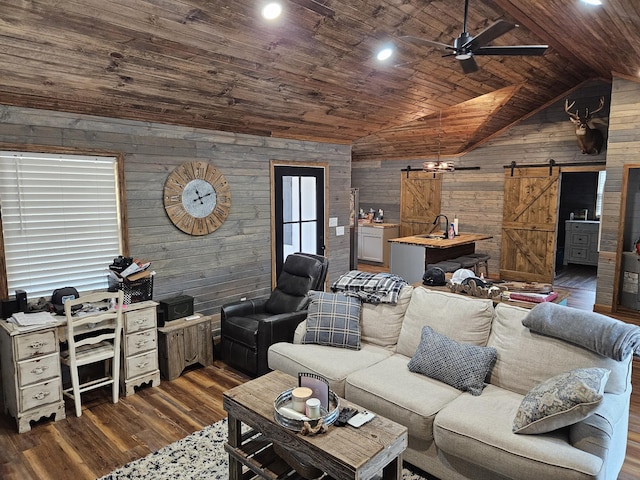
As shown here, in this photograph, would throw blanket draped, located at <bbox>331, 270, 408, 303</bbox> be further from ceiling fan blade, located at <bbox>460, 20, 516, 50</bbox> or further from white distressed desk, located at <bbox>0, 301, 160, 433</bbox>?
white distressed desk, located at <bbox>0, 301, 160, 433</bbox>

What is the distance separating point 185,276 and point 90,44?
236 centimetres

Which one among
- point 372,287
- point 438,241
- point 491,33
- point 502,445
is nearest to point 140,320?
point 372,287

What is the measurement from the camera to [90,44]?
9.25ft

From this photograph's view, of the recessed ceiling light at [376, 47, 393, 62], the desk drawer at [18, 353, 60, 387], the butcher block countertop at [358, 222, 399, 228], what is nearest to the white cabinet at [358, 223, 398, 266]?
the butcher block countertop at [358, 222, 399, 228]

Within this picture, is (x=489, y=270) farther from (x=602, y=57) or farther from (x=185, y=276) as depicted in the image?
(x=185, y=276)

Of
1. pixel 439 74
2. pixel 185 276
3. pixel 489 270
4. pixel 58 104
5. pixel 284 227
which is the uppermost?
pixel 439 74

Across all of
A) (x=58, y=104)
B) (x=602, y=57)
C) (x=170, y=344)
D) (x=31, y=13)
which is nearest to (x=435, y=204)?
(x=602, y=57)

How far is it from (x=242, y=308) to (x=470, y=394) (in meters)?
2.37

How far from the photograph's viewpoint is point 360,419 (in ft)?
7.18

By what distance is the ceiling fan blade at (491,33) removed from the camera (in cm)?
290

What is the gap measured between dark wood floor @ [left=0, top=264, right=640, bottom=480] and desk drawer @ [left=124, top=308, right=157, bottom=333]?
1.81ft

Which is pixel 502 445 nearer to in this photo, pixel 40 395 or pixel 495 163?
pixel 40 395

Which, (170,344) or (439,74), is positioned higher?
(439,74)

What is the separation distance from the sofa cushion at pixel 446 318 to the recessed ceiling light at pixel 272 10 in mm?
2258
